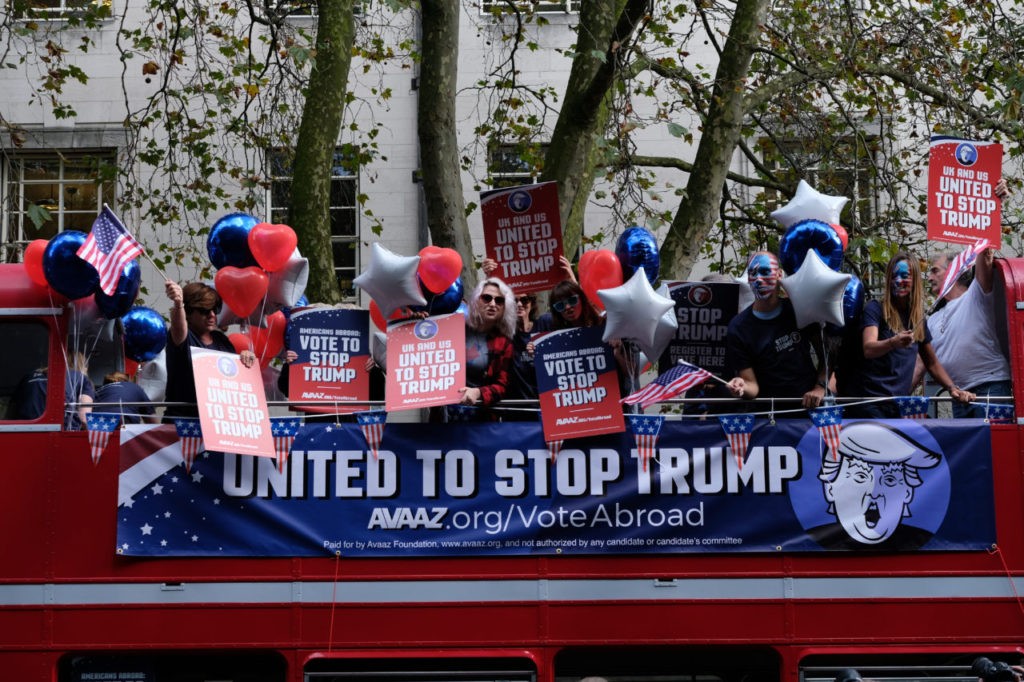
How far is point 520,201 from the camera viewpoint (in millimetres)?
8453

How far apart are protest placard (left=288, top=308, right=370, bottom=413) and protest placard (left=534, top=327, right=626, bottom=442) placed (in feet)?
3.93

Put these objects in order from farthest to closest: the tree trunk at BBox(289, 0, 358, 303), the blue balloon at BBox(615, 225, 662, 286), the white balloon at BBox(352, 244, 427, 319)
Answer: the tree trunk at BBox(289, 0, 358, 303)
the blue balloon at BBox(615, 225, 662, 286)
the white balloon at BBox(352, 244, 427, 319)

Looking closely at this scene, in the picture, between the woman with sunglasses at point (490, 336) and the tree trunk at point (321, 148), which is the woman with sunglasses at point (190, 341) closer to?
the woman with sunglasses at point (490, 336)

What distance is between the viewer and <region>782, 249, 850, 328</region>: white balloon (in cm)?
737

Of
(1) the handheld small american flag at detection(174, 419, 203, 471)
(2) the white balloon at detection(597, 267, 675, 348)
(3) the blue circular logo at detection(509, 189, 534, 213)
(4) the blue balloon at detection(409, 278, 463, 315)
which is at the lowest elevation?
(1) the handheld small american flag at detection(174, 419, 203, 471)

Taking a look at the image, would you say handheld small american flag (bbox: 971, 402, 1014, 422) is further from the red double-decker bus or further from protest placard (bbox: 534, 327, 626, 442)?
protest placard (bbox: 534, 327, 626, 442)

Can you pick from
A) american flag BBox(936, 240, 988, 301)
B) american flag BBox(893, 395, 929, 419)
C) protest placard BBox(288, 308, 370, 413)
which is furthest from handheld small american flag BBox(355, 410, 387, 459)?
american flag BBox(936, 240, 988, 301)

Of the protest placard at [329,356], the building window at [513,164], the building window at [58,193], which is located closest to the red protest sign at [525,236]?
the protest placard at [329,356]

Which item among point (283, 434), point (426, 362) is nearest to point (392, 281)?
point (426, 362)

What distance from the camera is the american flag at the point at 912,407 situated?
25.5 ft

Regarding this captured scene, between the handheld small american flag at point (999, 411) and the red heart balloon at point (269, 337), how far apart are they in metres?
4.41

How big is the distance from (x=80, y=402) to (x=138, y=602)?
1231 mm

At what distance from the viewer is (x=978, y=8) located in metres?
12.4

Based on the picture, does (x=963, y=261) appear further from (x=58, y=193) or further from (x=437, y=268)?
(x=58, y=193)
